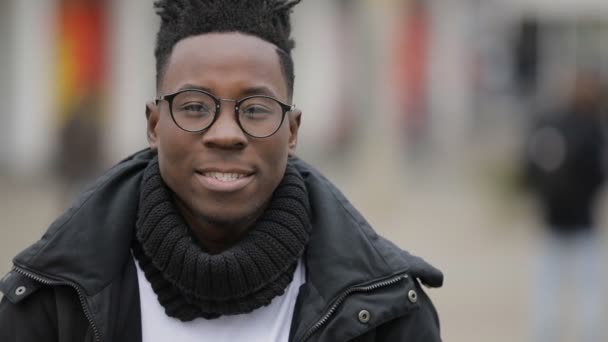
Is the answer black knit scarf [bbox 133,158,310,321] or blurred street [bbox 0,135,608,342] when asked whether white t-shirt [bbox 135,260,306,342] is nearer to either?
black knit scarf [bbox 133,158,310,321]

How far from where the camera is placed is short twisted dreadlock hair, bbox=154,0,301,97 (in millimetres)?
2666

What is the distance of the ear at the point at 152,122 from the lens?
2748mm

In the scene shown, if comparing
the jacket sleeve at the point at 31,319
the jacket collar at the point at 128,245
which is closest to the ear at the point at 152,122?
the jacket collar at the point at 128,245

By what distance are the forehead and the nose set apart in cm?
6

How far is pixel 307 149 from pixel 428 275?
1567 centimetres

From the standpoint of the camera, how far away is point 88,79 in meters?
16.2

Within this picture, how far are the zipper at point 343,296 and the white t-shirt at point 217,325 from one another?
0.09 metres

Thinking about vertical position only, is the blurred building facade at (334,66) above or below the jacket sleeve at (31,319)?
below

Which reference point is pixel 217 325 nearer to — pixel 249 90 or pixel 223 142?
pixel 223 142

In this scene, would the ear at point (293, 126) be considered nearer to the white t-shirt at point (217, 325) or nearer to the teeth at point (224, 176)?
the teeth at point (224, 176)

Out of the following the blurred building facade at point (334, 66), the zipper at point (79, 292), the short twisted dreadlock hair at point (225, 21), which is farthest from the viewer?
the blurred building facade at point (334, 66)

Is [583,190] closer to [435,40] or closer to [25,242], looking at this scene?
[25,242]

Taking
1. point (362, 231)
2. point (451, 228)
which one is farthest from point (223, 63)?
point (451, 228)

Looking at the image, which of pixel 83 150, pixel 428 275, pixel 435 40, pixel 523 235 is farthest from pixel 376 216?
pixel 428 275
